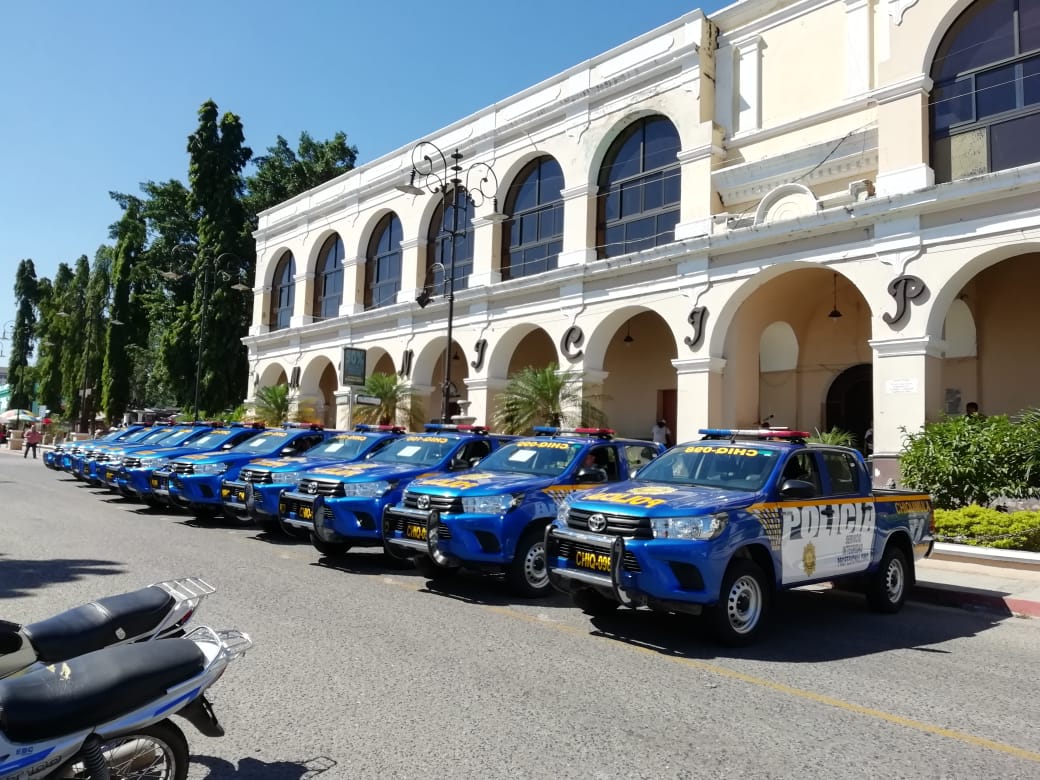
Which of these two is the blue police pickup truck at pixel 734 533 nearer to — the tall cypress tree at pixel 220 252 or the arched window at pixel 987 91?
the arched window at pixel 987 91

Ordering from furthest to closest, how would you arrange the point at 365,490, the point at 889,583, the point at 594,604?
1. the point at 365,490
2. the point at 889,583
3. the point at 594,604

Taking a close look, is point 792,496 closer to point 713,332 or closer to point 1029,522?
point 1029,522

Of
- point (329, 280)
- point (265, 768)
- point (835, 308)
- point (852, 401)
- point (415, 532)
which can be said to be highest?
point (329, 280)

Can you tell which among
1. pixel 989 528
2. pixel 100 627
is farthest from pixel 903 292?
pixel 100 627

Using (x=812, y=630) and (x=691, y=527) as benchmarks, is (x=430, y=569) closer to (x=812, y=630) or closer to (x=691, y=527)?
(x=691, y=527)

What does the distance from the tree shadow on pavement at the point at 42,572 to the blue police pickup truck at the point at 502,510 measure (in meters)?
3.27

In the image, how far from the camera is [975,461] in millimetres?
12656

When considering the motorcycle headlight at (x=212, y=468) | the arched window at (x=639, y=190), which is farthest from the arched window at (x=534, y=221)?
the motorcycle headlight at (x=212, y=468)

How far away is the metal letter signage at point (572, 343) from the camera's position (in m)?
21.9

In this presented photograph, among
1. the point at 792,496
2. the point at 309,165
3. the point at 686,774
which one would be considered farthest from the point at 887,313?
the point at 309,165

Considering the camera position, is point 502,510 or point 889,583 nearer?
point 502,510

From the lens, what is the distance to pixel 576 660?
5902mm

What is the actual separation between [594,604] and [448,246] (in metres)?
22.4

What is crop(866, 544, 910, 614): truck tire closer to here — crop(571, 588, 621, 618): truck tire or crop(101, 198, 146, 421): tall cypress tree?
crop(571, 588, 621, 618): truck tire
